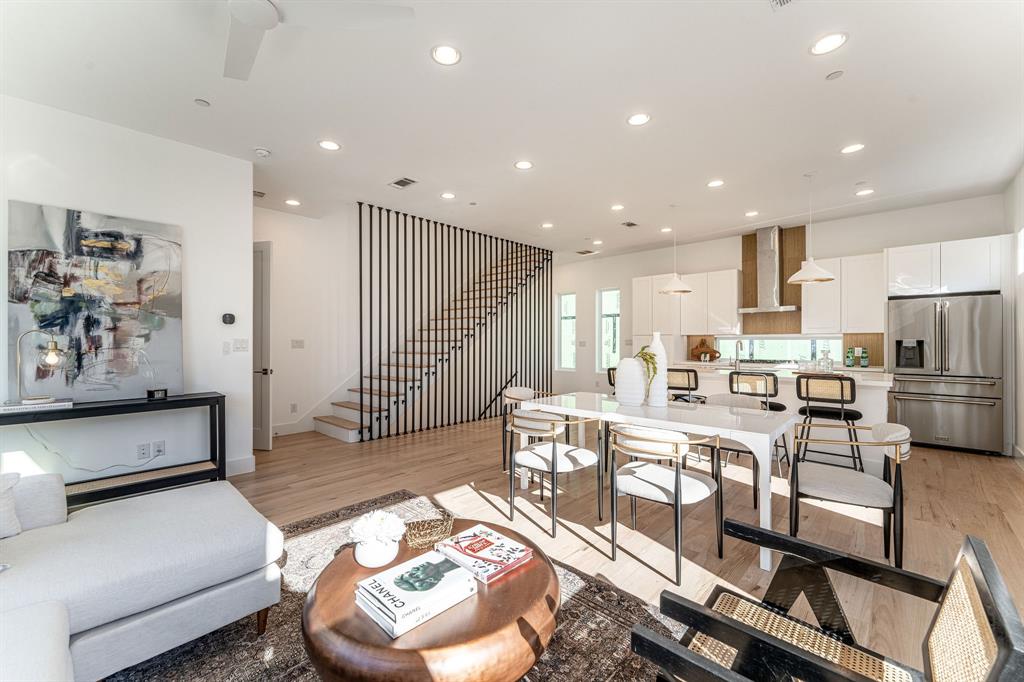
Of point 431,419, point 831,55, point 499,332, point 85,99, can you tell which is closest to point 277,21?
point 85,99

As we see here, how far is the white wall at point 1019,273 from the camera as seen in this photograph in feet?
14.4

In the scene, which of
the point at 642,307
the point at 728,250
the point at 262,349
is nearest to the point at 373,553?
the point at 262,349

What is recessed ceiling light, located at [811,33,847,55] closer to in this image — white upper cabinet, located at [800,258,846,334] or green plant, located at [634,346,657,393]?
green plant, located at [634,346,657,393]

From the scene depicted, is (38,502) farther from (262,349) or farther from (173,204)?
(262,349)

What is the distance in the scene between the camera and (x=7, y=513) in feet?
5.87

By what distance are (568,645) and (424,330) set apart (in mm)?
5671

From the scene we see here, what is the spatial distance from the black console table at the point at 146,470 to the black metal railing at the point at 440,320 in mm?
1951

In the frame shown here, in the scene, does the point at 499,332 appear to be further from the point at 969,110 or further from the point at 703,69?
the point at 969,110

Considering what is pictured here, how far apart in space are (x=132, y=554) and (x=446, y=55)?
2.92 metres

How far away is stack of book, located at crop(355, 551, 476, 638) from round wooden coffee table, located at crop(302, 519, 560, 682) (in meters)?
0.02

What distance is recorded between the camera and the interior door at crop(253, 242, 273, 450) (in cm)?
512

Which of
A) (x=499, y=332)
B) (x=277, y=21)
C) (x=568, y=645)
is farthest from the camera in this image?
(x=499, y=332)

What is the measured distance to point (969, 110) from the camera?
3.22 meters

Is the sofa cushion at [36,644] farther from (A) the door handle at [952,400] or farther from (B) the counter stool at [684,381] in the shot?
(A) the door handle at [952,400]
